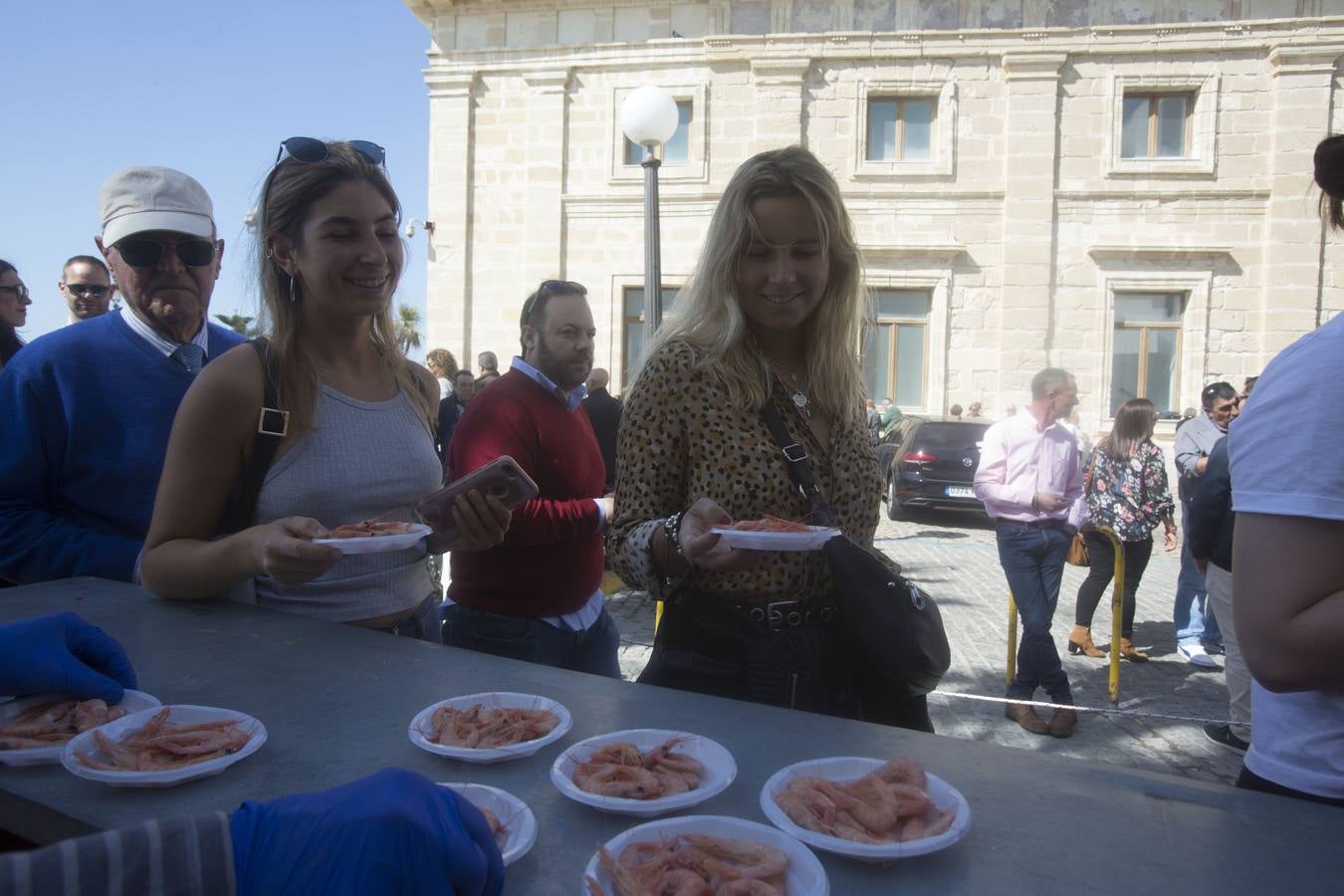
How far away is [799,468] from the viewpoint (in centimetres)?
195

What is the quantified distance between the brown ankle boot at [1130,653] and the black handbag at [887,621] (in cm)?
500

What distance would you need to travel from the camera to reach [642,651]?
5.80 m

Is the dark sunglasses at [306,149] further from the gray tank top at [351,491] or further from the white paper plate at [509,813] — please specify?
the white paper plate at [509,813]

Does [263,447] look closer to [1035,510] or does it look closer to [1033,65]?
[1035,510]

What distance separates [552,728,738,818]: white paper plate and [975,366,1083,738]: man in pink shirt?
4.05m

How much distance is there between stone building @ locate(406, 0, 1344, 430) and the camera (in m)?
15.4

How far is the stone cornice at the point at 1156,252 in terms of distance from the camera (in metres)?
15.5

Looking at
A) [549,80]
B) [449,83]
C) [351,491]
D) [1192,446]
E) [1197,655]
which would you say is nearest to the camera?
[351,491]

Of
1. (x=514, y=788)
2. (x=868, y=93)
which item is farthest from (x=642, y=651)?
(x=868, y=93)

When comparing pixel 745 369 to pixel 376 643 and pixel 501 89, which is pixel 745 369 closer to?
pixel 376 643

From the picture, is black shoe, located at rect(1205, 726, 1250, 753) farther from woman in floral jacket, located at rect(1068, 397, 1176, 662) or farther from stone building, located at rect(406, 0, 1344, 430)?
stone building, located at rect(406, 0, 1344, 430)

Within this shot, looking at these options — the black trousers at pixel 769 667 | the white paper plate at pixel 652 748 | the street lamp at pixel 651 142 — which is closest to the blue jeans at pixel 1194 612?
the street lamp at pixel 651 142

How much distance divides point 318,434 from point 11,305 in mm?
3755

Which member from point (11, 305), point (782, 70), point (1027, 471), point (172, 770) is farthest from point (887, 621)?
point (782, 70)
